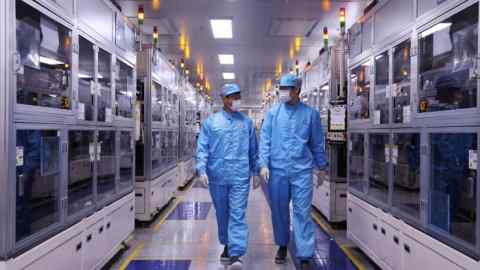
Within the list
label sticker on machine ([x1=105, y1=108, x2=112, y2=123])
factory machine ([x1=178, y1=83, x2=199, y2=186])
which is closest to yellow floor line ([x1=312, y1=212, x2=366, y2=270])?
label sticker on machine ([x1=105, y1=108, x2=112, y2=123])

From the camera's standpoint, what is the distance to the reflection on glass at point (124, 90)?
391 centimetres

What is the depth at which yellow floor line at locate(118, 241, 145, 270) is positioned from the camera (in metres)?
3.65

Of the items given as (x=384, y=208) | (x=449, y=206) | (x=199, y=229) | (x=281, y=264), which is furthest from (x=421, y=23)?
(x=199, y=229)

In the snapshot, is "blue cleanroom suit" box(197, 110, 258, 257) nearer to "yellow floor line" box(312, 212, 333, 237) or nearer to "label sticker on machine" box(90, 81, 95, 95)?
"label sticker on machine" box(90, 81, 95, 95)

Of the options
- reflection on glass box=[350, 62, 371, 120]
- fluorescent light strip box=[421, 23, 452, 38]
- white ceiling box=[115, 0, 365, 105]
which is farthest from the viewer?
white ceiling box=[115, 0, 365, 105]

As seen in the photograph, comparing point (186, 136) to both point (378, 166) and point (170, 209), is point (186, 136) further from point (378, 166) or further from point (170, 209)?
point (378, 166)

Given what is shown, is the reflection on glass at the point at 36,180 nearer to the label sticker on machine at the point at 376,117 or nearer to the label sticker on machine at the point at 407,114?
the label sticker on machine at the point at 407,114

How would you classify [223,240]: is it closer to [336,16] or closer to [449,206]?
[449,206]

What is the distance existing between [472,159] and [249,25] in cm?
542

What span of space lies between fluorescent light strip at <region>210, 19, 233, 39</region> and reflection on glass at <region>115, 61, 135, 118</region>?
286 centimetres

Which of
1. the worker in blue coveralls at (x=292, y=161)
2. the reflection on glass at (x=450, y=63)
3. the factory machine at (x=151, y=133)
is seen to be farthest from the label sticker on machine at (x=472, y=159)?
the factory machine at (x=151, y=133)

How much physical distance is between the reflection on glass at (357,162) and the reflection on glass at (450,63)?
1.34 metres

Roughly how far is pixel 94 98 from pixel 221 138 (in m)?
1.11

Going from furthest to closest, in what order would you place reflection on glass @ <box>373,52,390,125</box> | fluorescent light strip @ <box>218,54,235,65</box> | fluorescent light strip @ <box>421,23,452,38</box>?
1. fluorescent light strip @ <box>218,54,235,65</box>
2. reflection on glass @ <box>373,52,390,125</box>
3. fluorescent light strip @ <box>421,23,452,38</box>
